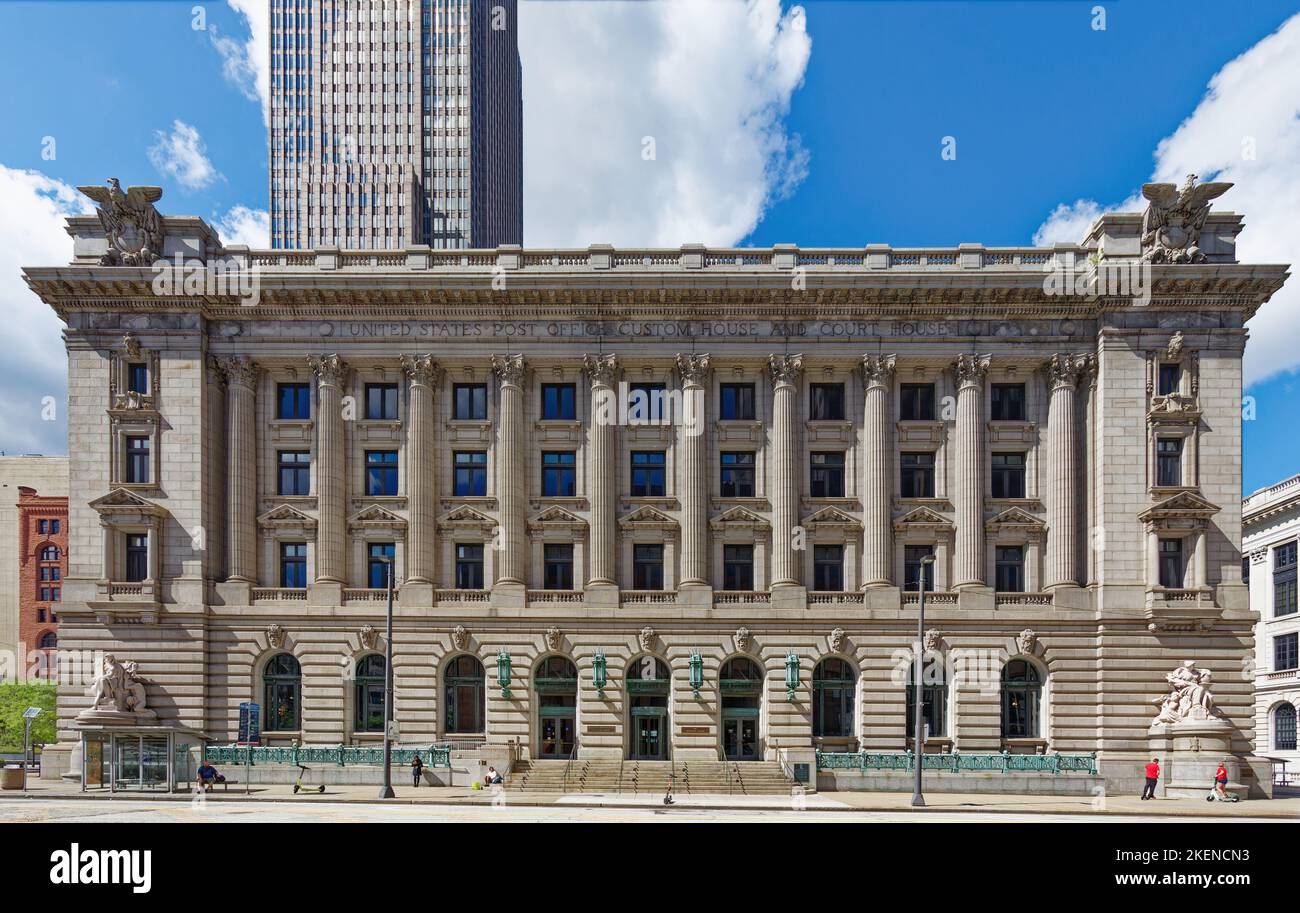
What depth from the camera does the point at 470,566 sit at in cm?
4294

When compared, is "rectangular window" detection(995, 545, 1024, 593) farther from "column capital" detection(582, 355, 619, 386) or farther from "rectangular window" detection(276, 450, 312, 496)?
"rectangular window" detection(276, 450, 312, 496)

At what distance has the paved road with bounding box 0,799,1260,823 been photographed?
24.3 metres

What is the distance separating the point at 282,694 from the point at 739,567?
2298 cm

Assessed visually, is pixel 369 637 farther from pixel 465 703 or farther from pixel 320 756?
pixel 320 756

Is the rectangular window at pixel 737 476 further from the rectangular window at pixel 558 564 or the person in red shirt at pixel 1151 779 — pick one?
the person in red shirt at pixel 1151 779

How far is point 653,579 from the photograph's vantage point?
1687 inches

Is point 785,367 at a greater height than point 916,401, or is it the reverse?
point 785,367

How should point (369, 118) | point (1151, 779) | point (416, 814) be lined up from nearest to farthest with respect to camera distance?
point (416, 814) → point (1151, 779) → point (369, 118)

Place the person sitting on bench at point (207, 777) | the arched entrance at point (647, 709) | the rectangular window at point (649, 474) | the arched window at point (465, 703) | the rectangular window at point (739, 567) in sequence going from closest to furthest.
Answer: the person sitting on bench at point (207, 777), the arched entrance at point (647, 709), the arched window at point (465, 703), the rectangular window at point (739, 567), the rectangular window at point (649, 474)

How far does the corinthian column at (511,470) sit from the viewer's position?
41.9m

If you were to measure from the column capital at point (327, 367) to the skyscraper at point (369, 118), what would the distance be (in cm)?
8977

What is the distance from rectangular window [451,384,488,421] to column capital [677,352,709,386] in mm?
10133

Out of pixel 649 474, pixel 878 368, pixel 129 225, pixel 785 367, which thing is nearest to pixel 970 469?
pixel 878 368

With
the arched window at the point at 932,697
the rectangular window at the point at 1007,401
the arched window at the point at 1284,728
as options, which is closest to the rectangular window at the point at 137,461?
the arched window at the point at 932,697
